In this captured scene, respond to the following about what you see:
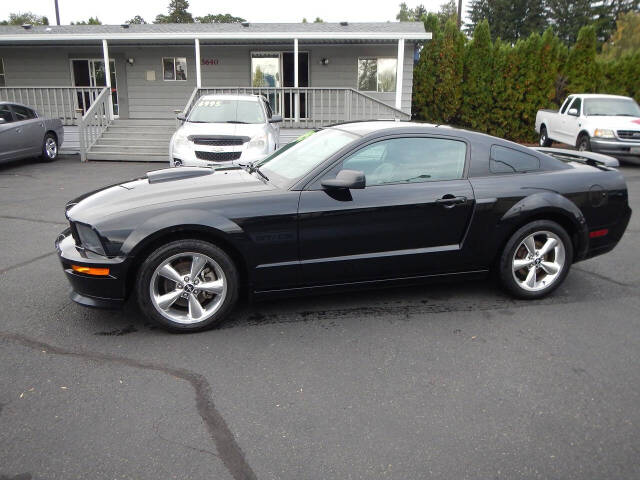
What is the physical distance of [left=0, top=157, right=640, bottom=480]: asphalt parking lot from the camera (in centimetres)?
259

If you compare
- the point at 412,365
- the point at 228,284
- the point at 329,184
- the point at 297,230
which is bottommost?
the point at 412,365

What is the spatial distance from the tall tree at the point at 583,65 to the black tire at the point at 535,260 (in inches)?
667

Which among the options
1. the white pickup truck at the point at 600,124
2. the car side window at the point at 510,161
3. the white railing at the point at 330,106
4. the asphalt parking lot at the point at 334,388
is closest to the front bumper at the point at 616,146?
the white pickup truck at the point at 600,124

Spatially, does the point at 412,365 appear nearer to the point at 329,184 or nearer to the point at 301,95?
the point at 329,184

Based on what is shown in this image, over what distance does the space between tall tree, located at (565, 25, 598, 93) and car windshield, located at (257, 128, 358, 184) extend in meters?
17.4

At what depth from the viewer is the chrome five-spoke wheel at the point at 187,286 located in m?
3.85

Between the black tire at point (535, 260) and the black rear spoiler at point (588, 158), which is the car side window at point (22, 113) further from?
the black tire at point (535, 260)

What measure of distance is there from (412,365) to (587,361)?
47.3 inches

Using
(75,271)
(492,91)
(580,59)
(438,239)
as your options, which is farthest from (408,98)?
(75,271)

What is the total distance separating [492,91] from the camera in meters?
18.9

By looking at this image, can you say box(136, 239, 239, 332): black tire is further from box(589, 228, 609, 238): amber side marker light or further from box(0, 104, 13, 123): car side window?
box(0, 104, 13, 123): car side window

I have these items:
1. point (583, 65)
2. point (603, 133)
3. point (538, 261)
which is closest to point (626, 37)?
point (583, 65)

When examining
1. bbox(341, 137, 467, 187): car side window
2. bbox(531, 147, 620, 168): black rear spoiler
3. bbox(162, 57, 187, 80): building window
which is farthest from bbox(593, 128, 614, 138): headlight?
bbox(162, 57, 187, 80): building window

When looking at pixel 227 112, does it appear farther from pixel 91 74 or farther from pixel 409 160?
pixel 91 74
